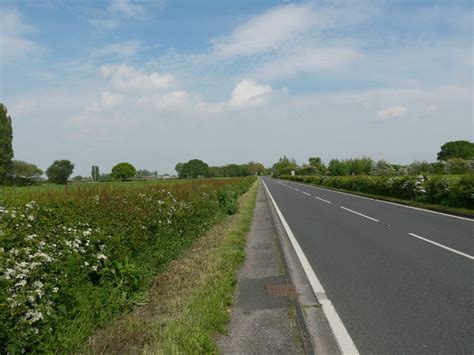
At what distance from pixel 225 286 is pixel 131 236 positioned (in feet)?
5.19

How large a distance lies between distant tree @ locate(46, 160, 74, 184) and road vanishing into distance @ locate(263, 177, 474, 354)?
97.9 m

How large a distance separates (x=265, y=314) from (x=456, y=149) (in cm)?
10038

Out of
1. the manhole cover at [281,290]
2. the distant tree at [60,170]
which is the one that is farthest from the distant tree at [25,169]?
the manhole cover at [281,290]

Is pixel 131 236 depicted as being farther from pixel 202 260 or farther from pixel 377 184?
pixel 377 184

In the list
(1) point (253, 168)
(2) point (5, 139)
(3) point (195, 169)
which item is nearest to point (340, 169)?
(3) point (195, 169)

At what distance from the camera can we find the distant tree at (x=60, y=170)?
92.8m

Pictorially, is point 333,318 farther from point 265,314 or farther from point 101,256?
point 101,256

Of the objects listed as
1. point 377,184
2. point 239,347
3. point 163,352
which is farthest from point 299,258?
point 377,184

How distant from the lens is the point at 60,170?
313 feet

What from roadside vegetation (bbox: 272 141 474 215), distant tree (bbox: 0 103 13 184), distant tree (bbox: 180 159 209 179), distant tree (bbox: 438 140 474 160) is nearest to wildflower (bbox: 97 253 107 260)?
roadside vegetation (bbox: 272 141 474 215)

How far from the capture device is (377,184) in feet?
83.2

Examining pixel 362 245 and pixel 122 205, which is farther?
pixel 362 245

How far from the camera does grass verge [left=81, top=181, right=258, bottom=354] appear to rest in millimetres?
3150

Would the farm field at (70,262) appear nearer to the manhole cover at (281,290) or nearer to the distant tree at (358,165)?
the manhole cover at (281,290)
